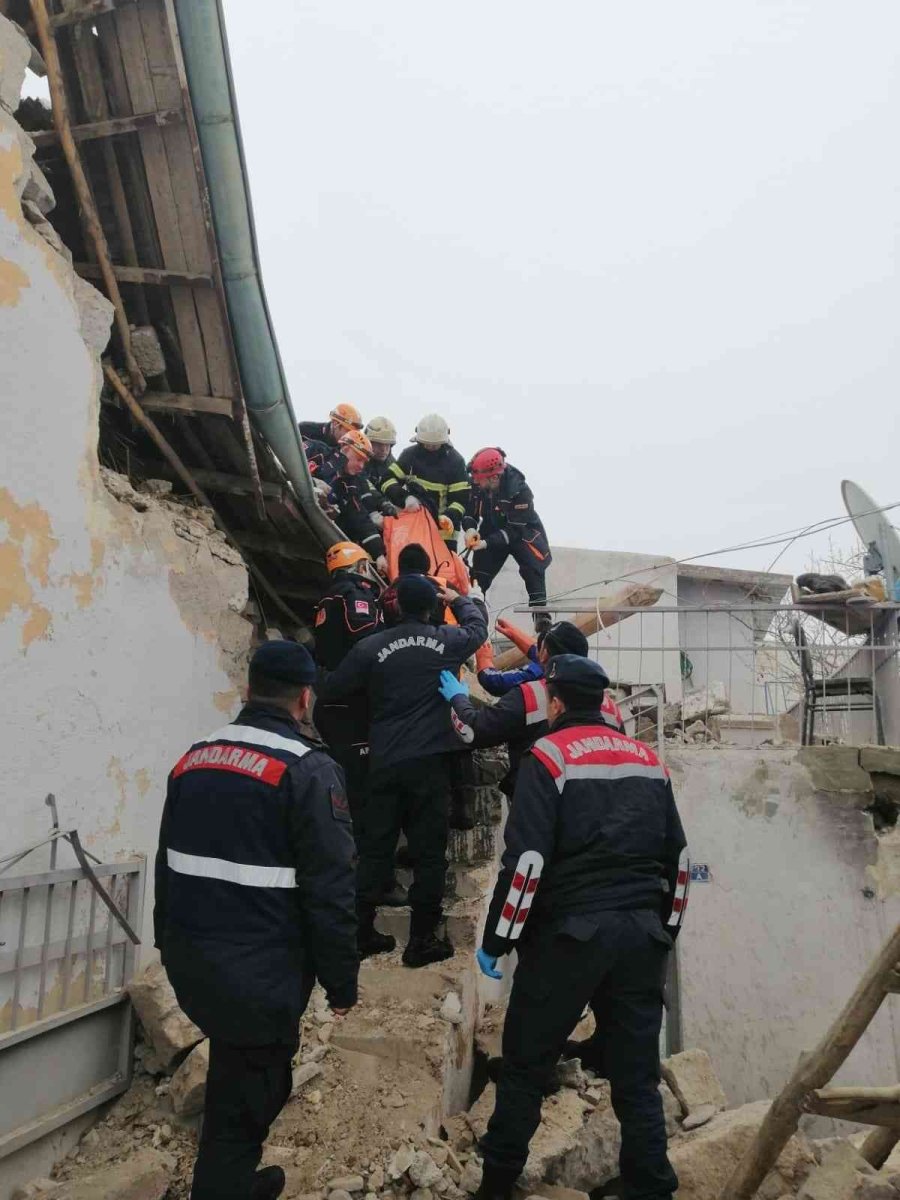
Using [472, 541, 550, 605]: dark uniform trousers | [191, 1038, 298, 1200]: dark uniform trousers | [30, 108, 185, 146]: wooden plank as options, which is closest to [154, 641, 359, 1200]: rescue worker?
[191, 1038, 298, 1200]: dark uniform trousers

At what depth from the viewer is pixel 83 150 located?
13.7 ft

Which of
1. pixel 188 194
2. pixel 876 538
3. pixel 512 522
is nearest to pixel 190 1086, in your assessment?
pixel 188 194

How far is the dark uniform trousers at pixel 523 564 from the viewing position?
792 centimetres

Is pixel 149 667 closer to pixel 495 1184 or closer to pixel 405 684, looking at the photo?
pixel 405 684

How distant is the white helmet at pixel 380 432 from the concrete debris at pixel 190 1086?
17.3 ft

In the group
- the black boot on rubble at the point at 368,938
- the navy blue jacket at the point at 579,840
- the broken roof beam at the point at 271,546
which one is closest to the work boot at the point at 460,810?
the black boot on rubble at the point at 368,938

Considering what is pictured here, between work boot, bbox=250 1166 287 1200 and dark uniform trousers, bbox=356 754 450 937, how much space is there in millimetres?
1502

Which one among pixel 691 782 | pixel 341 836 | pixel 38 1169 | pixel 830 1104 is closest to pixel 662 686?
pixel 691 782

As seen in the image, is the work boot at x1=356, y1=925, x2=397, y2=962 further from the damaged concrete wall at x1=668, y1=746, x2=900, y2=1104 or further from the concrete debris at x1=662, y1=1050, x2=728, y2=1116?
the damaged concrete wall at x1=668, y1=746, x2=900, y2=1104

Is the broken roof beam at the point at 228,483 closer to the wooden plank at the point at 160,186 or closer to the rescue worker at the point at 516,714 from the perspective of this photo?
the wooden plank at the point at 160,186

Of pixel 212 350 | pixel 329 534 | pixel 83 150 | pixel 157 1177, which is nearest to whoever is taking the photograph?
pixel 157 1177

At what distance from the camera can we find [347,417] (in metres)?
7.30

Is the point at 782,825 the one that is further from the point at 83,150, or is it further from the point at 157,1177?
the point at 83,150

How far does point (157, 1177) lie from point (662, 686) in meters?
4.37
